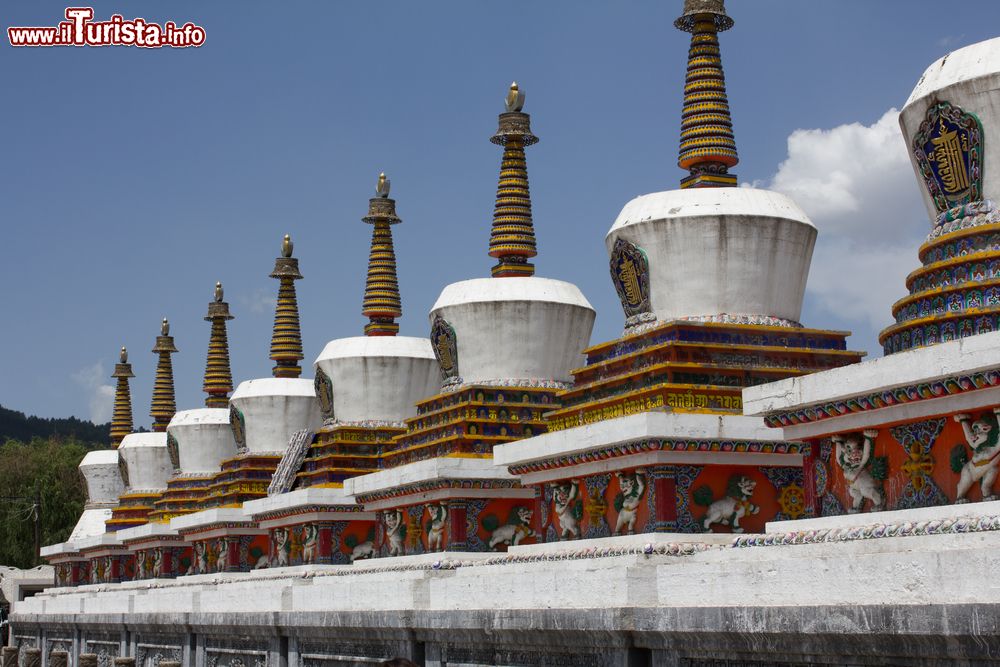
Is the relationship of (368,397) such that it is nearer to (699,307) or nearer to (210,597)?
(210,597)

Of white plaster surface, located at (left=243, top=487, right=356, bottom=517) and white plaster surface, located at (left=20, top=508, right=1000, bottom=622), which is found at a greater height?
white plaster surface, located at (left=243, top=487, right=356, bottom=517)

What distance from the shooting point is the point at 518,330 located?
77.3 ft

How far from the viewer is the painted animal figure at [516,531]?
22812mm

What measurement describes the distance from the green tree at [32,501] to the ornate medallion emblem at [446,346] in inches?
1683

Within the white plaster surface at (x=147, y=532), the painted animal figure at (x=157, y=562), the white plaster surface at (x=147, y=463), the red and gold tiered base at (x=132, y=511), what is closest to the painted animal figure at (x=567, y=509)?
the white plaster surface at (x=147, y=532)

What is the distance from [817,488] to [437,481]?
389 inches

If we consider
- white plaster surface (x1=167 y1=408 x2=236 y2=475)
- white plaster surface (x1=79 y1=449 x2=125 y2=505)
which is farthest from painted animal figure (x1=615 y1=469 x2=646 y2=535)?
white plaster surface (x1=79 y1=449 x2=125 y2=505)

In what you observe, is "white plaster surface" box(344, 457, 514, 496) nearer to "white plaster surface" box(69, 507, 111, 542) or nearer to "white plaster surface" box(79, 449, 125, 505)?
"white plaster surface" box(69, 507, 111, 542)

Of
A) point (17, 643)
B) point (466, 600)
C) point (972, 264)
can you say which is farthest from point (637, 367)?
point (17, 643)

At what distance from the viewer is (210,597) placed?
23.1 meters

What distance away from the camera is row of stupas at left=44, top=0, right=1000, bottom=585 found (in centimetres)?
1295

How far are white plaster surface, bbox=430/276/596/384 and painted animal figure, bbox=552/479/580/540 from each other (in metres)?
5.02

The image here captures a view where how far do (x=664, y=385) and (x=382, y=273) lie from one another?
48.3ft

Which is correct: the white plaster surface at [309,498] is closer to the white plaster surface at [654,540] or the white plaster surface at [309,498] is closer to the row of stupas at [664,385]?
the row of stupas at [664,385]
